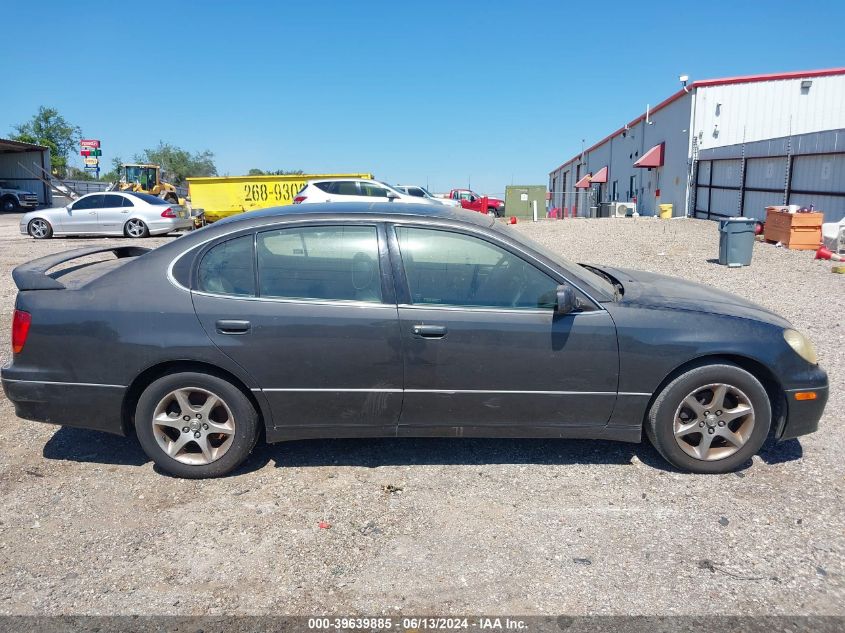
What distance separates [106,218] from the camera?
19812 mm

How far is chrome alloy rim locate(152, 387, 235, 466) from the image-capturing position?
3904mm

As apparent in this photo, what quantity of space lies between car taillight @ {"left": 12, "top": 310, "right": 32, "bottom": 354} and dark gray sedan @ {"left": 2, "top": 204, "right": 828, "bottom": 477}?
0.01 meters

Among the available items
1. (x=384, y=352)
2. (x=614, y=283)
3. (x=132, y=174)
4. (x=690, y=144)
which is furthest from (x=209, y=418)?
(x=132, y=174)

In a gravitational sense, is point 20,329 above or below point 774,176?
below

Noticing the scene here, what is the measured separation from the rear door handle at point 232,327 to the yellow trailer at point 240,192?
20.8 metres

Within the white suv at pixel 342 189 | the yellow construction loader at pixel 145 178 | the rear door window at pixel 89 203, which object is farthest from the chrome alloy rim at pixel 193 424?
the yellow construction loader at pixel 145 178

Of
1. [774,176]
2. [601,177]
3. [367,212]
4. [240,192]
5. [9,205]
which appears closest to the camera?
[367,212]

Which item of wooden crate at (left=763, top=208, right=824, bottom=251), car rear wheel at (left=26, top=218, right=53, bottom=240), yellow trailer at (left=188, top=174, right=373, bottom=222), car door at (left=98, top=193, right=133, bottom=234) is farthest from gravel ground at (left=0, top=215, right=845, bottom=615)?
yellow trailer at (left=188, top=174, right=373, bottom=222)

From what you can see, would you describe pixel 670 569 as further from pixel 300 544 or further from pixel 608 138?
pixel 608 138

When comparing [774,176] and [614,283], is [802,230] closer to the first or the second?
[774,176]

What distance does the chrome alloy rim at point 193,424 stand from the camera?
3.90 m

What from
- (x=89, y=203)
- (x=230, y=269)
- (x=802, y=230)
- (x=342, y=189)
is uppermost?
(x=342, y=189)

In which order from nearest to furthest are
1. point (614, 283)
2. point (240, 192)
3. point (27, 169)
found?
1. point (614, 283)
2. point (240, 192)
3. point (27, 169)

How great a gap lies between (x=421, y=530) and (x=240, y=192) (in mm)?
22786
